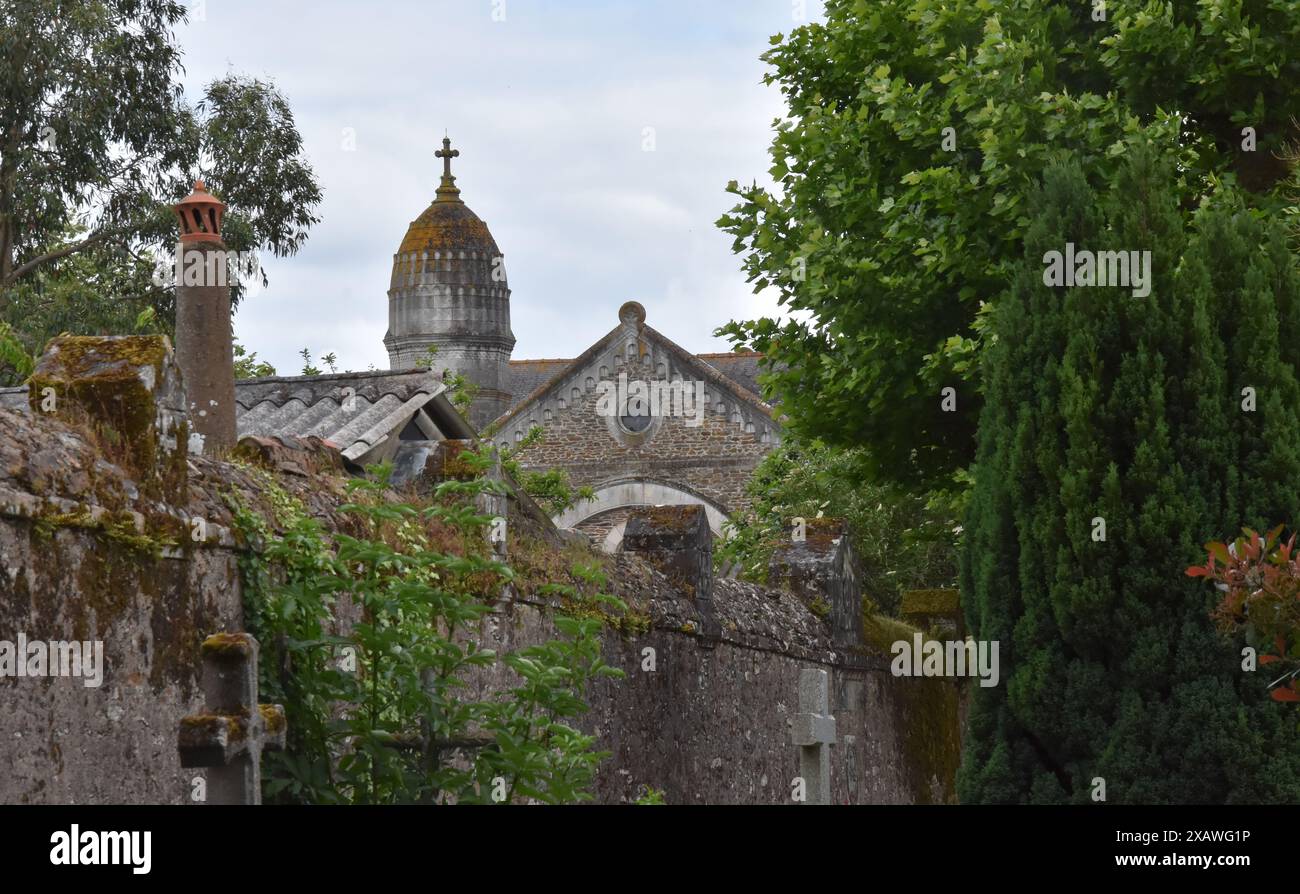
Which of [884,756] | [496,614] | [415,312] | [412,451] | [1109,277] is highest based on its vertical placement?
[415,312]

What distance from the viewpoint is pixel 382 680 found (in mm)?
6473

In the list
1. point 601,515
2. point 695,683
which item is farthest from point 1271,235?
point 601,515

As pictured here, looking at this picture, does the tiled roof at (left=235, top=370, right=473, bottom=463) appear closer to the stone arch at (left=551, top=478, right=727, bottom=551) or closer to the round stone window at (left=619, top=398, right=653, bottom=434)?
Result: the stone arch at (left=551, top=478, right=727, bottom=551)

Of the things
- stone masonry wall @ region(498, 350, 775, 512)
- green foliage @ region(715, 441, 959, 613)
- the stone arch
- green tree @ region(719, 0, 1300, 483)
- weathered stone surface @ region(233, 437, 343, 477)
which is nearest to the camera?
weathered stone surface @ region(233, 437, 343, 477)

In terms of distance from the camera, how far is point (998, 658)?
1048 cm

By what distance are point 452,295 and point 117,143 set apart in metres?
12.6

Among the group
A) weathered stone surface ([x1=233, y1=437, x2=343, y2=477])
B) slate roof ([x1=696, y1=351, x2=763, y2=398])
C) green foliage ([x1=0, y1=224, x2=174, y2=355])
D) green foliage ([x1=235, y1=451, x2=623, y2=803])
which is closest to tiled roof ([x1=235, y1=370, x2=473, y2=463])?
weathered stone surface ([x1=233, y1=437, x2=343, y2=477])

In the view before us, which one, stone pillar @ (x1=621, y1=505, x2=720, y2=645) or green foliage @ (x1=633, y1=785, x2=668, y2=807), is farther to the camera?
stone pillar @ (x1=621, y1=505, x2=720, y2=645)

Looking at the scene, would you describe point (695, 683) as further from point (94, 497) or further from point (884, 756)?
point (94, 497)

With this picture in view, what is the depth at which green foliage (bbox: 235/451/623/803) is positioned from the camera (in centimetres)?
627

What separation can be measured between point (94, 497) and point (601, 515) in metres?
26.5

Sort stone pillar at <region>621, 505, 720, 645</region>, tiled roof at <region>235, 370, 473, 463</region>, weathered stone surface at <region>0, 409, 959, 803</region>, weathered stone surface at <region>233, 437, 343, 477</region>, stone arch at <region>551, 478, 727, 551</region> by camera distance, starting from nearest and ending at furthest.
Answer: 1. weathered stone surface at <region>0, 409, 959, 803</region>
2. weathered stone surface at <region>233, 437, 343, 477</region>
3. stone pillar at <region>621, 505, 720, 645</region>
4. tiled roof at <region>235, 370, 473, 463</region>
5. stone arch at <region>551, 478, 727, 551</region>

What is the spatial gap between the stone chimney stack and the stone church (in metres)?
10.3

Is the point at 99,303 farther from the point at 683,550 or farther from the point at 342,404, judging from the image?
the point at 683,550
